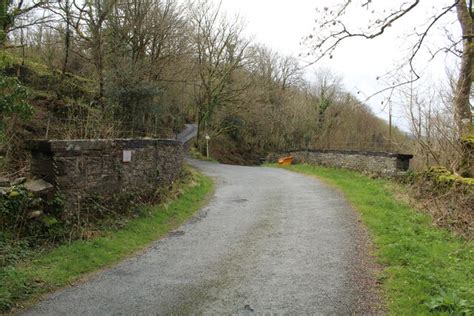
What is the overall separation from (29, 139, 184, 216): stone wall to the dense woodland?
869mm

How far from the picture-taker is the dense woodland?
12.7 meters

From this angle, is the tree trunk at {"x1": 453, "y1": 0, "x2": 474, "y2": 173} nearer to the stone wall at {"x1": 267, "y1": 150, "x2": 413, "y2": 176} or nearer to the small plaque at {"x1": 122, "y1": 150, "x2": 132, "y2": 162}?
the stone wall at {"x1": 267, "y1": 150, "x2": 413, "y2": 176}

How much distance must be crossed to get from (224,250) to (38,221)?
11.3 ft

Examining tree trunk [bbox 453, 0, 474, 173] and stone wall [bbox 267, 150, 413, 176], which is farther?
stone wall [bbox 267, 150, 413, 176]

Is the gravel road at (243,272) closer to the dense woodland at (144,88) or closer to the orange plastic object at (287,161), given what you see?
the dense woodland at (144,88)

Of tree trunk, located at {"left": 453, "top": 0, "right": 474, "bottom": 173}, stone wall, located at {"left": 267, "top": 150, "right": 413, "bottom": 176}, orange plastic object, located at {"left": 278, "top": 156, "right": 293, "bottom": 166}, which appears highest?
tree trunk, located at {"left": 453, "top": 0, "right": 474, "bottom": 173}

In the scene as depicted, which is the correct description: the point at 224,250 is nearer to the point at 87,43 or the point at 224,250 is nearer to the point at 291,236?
the point at 291,236

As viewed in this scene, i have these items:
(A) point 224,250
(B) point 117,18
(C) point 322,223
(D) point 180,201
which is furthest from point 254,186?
(B) point 117,18

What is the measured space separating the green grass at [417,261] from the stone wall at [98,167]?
19.1 feet

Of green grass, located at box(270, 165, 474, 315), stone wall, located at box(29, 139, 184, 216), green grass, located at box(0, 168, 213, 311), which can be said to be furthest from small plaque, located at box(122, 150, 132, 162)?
green grass, located at box(270, 165, 474, 315)

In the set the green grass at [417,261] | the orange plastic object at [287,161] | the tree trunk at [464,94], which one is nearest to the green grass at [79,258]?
the green grass at [417,261]

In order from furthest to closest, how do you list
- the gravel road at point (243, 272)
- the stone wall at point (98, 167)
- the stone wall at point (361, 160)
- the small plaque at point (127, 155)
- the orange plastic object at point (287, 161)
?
the orange plastic object at point (287, 161), the stone wall at point (361, 160), the small plaque at point (127, 155), the stone wall at point (98, 167), the gravel road at point (243, 272)

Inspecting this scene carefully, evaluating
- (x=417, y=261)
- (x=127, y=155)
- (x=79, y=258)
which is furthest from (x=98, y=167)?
(x=417, y=261)

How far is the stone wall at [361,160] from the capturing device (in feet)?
50.2
